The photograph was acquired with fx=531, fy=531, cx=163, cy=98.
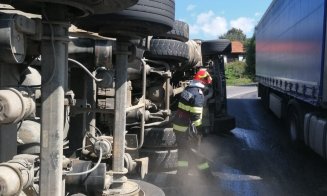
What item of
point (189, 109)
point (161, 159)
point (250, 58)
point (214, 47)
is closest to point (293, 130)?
point (214, 47)

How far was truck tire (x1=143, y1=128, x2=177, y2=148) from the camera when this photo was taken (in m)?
7.18

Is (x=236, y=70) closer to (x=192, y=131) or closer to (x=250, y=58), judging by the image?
(x=250, y=58)

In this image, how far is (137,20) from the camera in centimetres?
395

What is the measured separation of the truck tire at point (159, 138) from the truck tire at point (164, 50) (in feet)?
3.26

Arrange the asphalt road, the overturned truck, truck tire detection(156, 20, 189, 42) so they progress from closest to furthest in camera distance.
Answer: the overturned truck
truck tire detection(156, 20, 189, 42)
the asphalt road

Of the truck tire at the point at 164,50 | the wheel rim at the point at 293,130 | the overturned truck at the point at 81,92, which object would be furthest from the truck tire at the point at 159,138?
the wheel rim at the point at 293,130

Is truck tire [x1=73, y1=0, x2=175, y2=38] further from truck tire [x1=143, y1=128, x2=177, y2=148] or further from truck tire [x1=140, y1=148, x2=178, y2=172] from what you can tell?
truck tire [x1=140, y1=148, x2=178, y2=172]

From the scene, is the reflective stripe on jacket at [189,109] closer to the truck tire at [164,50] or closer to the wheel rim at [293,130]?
the truck tire at [164,50]

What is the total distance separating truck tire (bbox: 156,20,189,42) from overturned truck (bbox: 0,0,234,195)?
0.7 inches

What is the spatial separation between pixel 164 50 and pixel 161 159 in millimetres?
1505

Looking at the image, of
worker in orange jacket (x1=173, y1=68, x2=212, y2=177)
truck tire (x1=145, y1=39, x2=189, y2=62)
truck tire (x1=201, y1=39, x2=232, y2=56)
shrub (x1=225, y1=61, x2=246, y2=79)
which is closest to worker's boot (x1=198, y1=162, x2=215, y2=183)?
worker in orange jacket (x1=173, y1=68, x2=212, y2=177)

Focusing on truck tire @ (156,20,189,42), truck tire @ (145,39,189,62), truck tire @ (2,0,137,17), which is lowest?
truck tire @ (145,39,189,62)

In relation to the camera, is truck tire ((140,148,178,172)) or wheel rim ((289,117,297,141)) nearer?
truck tire ((140,148,178,172))

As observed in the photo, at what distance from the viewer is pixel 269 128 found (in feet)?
48.4
